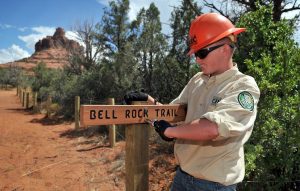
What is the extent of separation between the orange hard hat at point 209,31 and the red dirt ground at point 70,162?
15.4 ft

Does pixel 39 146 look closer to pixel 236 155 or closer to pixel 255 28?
pixel 255 28

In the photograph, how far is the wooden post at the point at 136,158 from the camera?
2.69 meters

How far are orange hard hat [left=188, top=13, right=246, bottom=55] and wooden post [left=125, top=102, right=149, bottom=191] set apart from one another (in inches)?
27.1

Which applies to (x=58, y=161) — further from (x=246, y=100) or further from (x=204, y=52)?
(x=246, y=100)

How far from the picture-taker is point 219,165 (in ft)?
7.93

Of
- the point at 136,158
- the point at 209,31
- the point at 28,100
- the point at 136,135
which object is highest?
the point at 209,31

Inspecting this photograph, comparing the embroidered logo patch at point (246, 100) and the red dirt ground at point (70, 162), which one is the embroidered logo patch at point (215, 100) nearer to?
the embroidered logo patch at point (246, 100)

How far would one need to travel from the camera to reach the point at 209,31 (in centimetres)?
249

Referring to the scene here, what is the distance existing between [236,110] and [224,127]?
5.8 inches

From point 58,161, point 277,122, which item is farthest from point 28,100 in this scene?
point 277,122

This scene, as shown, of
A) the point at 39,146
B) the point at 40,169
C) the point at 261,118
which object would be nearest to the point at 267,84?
the point at 261,118

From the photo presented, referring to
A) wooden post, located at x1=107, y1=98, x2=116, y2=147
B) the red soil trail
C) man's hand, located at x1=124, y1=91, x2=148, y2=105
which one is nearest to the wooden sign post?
man's hand, located at x1=124, y1=91, x2=148, y2=105

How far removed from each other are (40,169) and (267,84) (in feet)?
18.8

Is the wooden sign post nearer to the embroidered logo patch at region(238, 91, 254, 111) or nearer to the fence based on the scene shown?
the embroidered logo patch at region(238, 91, 254, 111)
